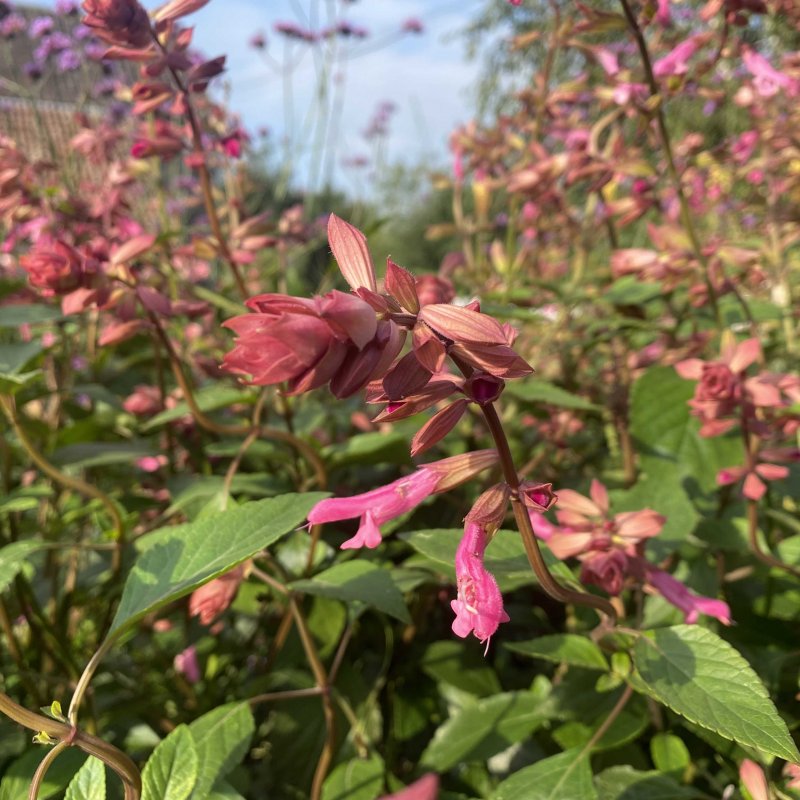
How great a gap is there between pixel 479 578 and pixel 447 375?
0.13 metres

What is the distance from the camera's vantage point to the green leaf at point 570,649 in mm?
644

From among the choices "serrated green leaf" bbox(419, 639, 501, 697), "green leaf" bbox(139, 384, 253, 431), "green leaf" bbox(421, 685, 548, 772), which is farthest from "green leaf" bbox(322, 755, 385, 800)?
"green leaf" bbox(139, 384, 253, 431)

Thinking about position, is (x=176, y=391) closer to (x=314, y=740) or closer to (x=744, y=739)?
(x=314, y=740)

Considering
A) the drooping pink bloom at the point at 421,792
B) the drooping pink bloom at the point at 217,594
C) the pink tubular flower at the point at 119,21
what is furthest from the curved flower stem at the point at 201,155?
the drooping pink bloom at the point at 421,792

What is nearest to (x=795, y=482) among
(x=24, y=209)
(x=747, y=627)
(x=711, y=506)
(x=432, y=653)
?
(x=711, y=506)

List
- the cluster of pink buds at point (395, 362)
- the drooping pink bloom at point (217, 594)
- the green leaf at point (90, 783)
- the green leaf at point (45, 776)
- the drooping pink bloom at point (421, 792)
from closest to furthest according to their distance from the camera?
the drooping pink bloom at point (421, 792)
the cluster of pink buds at point (395, 362)
the green leaf at point (90, 783)
the green leaf at point (45, 776)
the drooping pink bloom at point (217, 594)

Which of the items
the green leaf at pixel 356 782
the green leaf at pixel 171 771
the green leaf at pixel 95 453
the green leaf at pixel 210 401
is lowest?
the green leaf at pixel 356 782

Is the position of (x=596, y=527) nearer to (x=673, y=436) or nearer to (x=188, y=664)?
(x=673, y=436)

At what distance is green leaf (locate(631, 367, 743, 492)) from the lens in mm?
918

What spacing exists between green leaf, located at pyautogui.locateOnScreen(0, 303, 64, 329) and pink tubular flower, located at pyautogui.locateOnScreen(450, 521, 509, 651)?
64cm

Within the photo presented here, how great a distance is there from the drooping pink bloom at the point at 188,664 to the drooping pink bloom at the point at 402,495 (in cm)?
64

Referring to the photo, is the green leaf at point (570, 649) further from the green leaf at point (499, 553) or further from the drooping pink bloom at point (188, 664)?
the drooping pink bloom at point (188, 664)

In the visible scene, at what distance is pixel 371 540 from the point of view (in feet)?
1.51

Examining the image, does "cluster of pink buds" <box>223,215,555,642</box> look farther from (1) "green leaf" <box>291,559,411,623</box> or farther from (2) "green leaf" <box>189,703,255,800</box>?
(2) "green leaf" <box>189,703,255,800</box>
